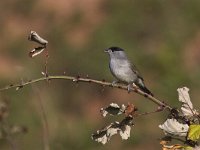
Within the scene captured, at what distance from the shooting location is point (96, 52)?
49.0ft

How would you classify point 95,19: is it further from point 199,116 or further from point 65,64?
point 199,116

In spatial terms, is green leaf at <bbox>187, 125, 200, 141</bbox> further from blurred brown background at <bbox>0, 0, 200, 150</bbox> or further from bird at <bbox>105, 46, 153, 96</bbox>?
blurred brown background at <bbox>0, 0, 200, 150</bbox>

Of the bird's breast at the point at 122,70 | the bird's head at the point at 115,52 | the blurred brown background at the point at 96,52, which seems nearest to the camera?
the bird's breast at the point at 122,70

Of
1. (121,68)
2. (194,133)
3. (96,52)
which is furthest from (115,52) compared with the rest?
(96,52)

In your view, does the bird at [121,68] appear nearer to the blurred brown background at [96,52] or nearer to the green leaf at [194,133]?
the green leaf at [194,133]

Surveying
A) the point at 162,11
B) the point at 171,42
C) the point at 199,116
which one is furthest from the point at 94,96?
the point at 199,116

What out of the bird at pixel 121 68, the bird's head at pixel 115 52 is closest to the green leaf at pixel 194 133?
the bird at pixel 121 68

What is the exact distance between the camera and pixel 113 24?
16.4 meters

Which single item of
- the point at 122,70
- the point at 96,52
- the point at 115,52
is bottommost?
the point at 122,70

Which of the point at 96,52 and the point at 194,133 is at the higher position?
the point at 96,52

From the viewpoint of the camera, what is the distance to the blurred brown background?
11977 millimetres

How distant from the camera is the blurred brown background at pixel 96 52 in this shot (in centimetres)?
1198

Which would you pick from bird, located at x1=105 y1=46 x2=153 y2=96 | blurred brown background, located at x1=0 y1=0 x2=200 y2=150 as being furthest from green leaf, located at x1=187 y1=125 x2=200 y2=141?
blurred brown background, located at x1=0 y1=0 x2=200 y2=150

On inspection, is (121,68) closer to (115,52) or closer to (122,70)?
(122,70)
